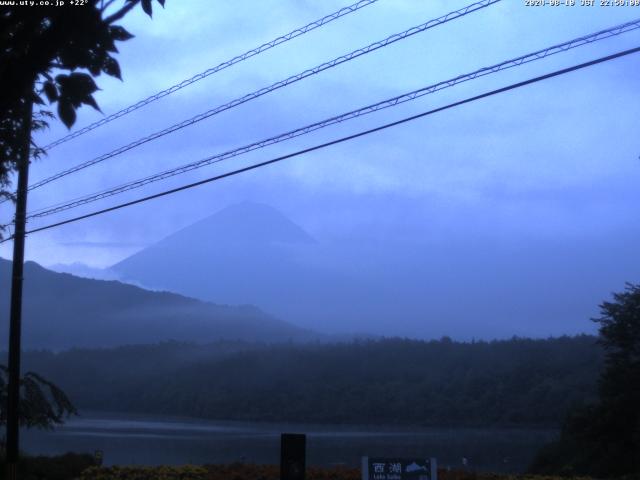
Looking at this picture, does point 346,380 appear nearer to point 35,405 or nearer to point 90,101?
point 35,405

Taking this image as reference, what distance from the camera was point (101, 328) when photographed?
11944 cm

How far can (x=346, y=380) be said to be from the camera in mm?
69062

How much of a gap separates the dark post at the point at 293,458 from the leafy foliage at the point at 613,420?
13.4 metres

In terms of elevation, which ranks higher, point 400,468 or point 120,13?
point 120,13

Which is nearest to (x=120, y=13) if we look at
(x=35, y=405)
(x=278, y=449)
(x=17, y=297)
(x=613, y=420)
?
(x=17, y=297)

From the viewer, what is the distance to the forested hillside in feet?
161

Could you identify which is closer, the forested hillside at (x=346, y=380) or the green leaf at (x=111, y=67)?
the green leaf at (x=111, y=67)

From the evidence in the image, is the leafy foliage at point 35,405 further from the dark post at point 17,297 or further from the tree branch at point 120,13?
the tree branch at point 120,13

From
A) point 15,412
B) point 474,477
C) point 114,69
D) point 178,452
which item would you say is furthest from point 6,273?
point 114,69

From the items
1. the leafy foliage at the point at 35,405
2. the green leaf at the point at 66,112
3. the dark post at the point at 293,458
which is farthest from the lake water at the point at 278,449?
the green leaf at the point at 66,112

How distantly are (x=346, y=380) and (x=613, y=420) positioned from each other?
148ft

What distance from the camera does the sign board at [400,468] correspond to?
38.1 feet

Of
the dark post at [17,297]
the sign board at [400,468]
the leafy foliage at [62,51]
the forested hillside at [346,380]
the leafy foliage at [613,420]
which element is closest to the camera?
the leafy foliage at [62,51]

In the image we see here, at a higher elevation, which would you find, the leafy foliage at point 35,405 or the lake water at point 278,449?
the leafy foliage at point 35,405
